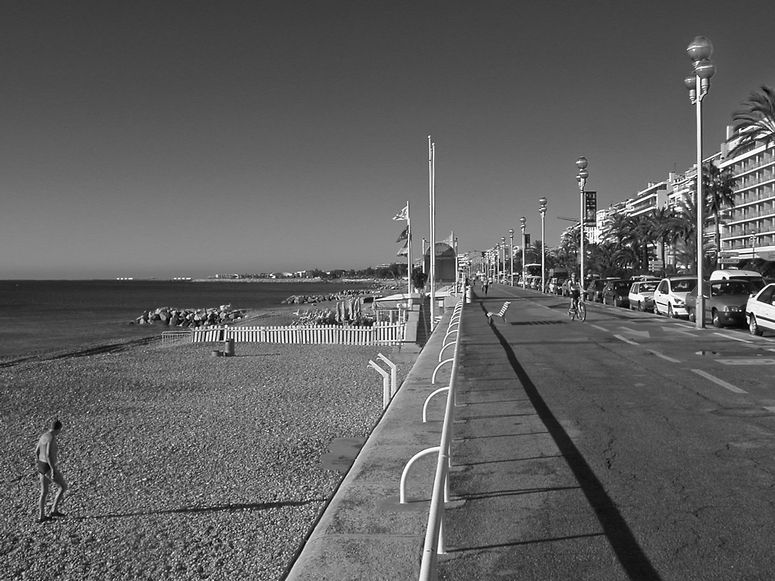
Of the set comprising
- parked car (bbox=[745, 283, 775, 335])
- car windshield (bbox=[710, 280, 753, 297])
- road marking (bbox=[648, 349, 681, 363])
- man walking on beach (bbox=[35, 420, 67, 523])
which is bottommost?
man walking on beach (bbox=[35, 420, 67, 523])

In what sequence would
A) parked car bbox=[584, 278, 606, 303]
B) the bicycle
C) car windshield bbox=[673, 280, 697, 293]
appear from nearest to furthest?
the bicycle, car windshield bbox=[673, 280, 697, 293], parked car bbox=[584, 278, 606, 303]

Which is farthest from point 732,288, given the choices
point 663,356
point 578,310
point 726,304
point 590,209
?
point 590,209

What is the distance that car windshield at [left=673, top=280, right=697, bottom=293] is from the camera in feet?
89.4

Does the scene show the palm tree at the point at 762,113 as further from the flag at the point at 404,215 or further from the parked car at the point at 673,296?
the flag at the point at 404,215

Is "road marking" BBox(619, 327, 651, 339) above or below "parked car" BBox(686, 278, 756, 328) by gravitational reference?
below

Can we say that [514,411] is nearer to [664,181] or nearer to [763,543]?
[763,543]

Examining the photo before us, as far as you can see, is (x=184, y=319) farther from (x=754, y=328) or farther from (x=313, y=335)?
(x=754, y=328)

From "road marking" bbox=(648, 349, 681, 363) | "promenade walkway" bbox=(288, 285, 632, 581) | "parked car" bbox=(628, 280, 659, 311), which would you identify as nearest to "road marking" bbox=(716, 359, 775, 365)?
"road marking" bbox=(648, 349, 681, 363)

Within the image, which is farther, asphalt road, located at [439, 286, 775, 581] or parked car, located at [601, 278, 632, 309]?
parked car, located at [601, 278, 632, 309]

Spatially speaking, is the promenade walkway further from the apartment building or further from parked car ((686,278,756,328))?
the apartment building

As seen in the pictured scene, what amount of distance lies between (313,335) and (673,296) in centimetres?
1736

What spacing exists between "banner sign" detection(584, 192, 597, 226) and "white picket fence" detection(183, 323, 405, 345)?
18797 mm

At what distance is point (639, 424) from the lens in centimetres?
790

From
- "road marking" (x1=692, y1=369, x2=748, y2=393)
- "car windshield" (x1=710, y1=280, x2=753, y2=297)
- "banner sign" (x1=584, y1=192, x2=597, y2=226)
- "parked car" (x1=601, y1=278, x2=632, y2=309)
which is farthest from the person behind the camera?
"banner sign" (x1=584, y1=192, x2=597, y2=226)
